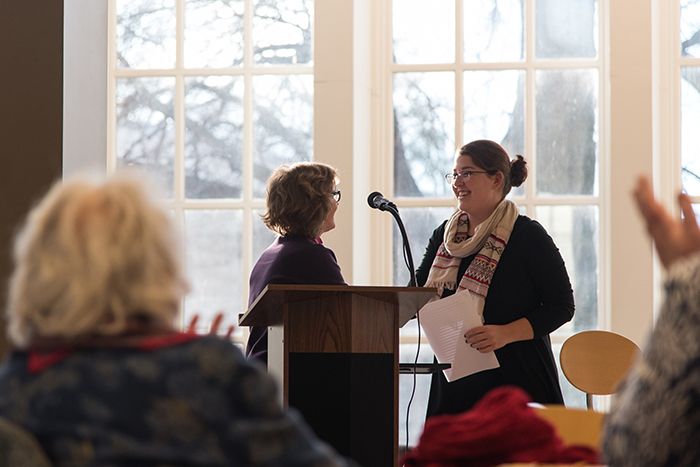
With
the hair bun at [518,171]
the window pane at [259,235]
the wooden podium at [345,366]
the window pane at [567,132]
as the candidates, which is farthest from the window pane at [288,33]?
the wooden podium at [345,366]

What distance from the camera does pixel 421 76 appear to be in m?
4.17

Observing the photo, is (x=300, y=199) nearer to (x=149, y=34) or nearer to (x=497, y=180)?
(x=497, y=180)

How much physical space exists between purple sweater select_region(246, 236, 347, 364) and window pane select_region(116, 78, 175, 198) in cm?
201

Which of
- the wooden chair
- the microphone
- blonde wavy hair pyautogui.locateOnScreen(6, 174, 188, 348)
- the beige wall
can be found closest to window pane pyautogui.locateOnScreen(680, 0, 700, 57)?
the wooden chair

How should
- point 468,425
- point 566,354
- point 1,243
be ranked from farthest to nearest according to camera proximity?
point 566,354
point 1,243
point 468,425

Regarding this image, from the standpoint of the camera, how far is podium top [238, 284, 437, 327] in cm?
200

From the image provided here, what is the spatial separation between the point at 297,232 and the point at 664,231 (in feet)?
5.26

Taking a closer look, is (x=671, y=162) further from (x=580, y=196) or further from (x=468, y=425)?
(x=468, y=425)

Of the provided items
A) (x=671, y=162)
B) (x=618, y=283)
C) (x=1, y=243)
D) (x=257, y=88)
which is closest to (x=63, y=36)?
A: (x=1, y=243)

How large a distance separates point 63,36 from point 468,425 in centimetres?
221

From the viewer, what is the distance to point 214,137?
425cm

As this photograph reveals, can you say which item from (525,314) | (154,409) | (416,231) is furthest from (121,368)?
(416,231)

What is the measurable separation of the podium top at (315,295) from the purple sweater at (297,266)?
0.34 ft

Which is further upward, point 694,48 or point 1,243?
point 694,48
